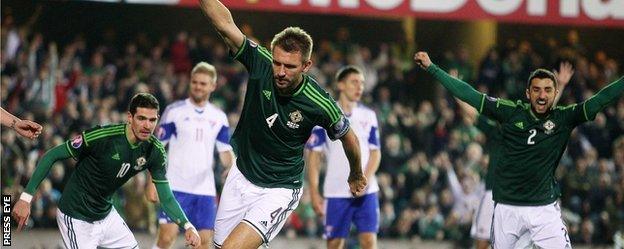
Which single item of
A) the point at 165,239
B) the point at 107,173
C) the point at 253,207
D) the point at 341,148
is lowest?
the point at 165,239

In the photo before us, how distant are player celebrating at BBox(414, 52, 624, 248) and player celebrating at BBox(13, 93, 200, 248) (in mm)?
2335

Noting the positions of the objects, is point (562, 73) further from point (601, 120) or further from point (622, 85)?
point (601, 120)

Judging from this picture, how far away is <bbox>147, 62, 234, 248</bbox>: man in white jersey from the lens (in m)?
10.3

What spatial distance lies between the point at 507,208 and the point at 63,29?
510 inches

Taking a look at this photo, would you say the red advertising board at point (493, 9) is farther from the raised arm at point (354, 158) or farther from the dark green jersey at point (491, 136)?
the raised arm at point (354, 158)

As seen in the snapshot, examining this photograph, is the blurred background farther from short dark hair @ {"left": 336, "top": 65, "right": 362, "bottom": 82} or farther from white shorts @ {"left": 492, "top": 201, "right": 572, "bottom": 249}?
white shorts @ {"left": 492, "top": 201, "right": 572, "bottom": 249}

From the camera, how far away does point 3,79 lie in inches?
643

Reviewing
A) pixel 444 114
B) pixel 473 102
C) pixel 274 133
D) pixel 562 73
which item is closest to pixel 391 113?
pixel 444 114

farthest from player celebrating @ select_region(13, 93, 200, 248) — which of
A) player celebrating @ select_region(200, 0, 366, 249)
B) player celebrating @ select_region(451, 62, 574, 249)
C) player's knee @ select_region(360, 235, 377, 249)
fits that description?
player celebrating @ select_region(451, 62, 574, 249)

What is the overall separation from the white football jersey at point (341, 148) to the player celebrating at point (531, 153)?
192cm

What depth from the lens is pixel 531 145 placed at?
28.7 ft

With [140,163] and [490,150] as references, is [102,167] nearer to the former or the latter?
[140,163]

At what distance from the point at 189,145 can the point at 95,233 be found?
2.07m

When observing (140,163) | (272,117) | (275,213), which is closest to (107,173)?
(140,163)
